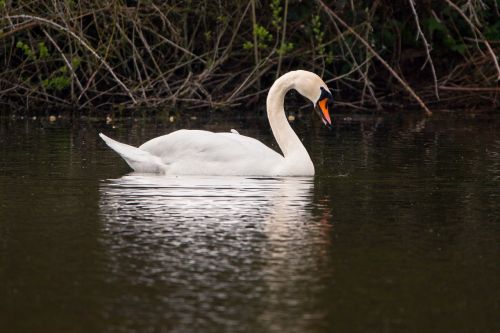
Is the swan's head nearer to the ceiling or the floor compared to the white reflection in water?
nearer to the ceiling


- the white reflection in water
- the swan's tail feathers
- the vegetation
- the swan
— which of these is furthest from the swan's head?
the vegetation

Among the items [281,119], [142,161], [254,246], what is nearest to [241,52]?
[281,119]

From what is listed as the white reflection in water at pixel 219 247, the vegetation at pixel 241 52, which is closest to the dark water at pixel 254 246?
the white reflection in water at pixel 219 247

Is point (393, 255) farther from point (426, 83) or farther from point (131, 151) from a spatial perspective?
point (426, 83)

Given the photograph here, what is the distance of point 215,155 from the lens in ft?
35.7

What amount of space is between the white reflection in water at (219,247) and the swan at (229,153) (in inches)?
15.3

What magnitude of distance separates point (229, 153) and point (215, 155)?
12cm

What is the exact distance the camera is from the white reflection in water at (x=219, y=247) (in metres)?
5.81

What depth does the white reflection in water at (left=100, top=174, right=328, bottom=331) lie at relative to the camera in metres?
5.81

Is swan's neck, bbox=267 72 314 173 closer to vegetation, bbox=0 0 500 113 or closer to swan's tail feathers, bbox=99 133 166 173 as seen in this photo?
swan's tail feathers, bbox=99 133 166 173

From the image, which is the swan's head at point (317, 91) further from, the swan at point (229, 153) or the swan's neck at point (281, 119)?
the swan's neck at point (281, 119)

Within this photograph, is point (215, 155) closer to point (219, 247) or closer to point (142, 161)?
point (142, 161)

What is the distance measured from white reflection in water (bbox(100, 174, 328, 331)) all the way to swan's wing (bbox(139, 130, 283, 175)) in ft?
1.23

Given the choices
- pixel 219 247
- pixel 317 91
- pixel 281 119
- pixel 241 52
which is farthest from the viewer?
pixel 241 52
